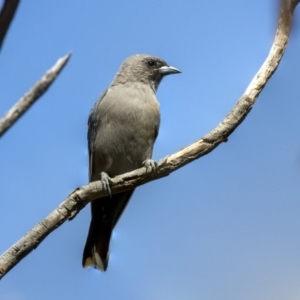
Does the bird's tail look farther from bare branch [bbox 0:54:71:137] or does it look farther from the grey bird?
bare branch [bbox 0:54:71:137]

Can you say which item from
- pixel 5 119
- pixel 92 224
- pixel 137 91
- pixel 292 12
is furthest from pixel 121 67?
pixel 5 119

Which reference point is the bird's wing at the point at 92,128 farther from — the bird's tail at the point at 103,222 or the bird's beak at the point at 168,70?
the bird's beak at the point at 168,70

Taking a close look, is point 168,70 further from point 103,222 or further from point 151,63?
point 103,222

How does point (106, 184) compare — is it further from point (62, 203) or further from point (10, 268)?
point (10, 268)

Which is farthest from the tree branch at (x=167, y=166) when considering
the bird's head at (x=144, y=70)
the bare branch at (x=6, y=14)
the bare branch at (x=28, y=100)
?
the bare branch at (x=6, y=14)

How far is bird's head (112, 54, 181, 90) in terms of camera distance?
585cm

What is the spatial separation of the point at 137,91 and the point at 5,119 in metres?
4.20

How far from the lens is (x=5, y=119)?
53.9 inches

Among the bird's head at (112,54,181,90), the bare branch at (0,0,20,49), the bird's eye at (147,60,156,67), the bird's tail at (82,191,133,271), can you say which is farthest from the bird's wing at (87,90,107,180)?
the bare branch at (0,0,20,49)

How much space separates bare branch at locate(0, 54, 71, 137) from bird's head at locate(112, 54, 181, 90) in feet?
14.5

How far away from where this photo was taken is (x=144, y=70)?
19.6ft

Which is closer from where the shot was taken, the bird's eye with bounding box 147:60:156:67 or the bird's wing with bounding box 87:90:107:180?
the bird's wing with bounding box 87:90:107:180

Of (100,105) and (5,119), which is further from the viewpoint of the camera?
(100,105)

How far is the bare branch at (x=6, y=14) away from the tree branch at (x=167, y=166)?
2378 mm
